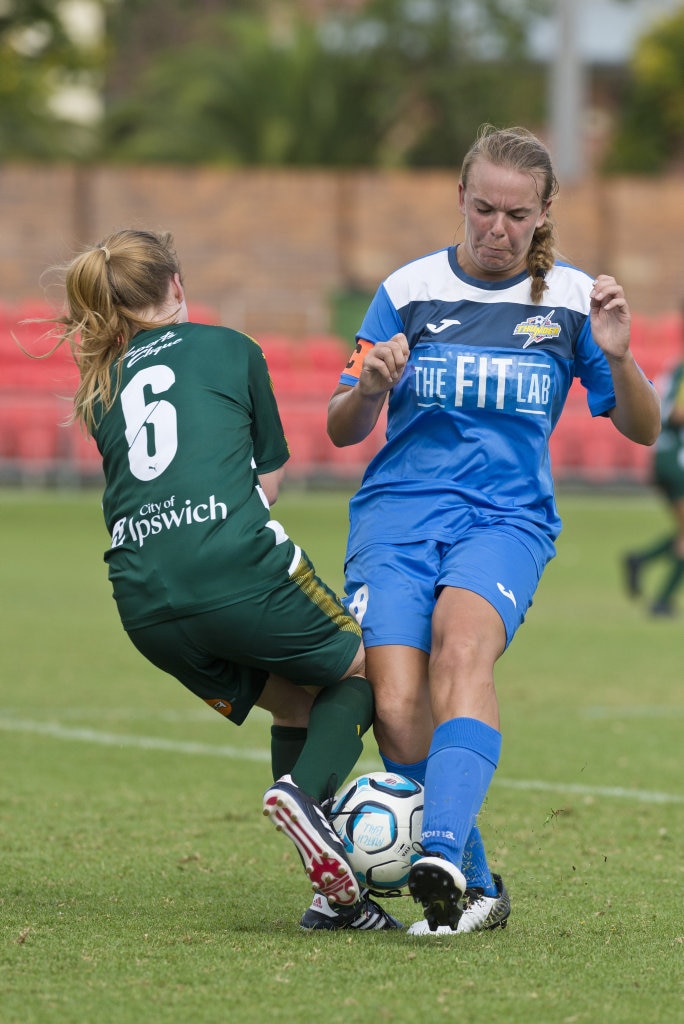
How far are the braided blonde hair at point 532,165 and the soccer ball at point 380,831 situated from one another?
1.46 metres

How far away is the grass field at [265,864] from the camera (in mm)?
3703

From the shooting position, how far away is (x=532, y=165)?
4.62m

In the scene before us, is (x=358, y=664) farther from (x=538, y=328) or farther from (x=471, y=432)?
(x=538, y=328)

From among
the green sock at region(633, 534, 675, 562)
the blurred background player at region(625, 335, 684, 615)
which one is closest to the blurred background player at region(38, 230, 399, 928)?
the blurred background player at region(625, 335, 684, 615)

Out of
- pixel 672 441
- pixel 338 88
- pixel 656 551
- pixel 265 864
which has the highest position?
pixel 338 88

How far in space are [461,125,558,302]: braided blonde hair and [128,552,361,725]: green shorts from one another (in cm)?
110

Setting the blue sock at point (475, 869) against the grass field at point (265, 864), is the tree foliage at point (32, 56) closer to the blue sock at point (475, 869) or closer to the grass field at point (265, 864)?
the grass field at point (265, 864)

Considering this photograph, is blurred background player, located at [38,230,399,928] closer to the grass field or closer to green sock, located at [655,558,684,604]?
the grass field

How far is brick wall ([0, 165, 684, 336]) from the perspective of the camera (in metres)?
30.5

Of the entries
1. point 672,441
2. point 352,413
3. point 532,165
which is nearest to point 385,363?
point 352,413

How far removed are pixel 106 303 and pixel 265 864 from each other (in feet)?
6.38

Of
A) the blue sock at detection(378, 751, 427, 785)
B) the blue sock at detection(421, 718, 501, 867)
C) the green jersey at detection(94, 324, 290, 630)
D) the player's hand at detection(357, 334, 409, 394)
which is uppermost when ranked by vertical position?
the player's hand at detection(357, 334, 409, 394)

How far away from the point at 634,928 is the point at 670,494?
9.31 metres

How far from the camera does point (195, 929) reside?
4.36 m
